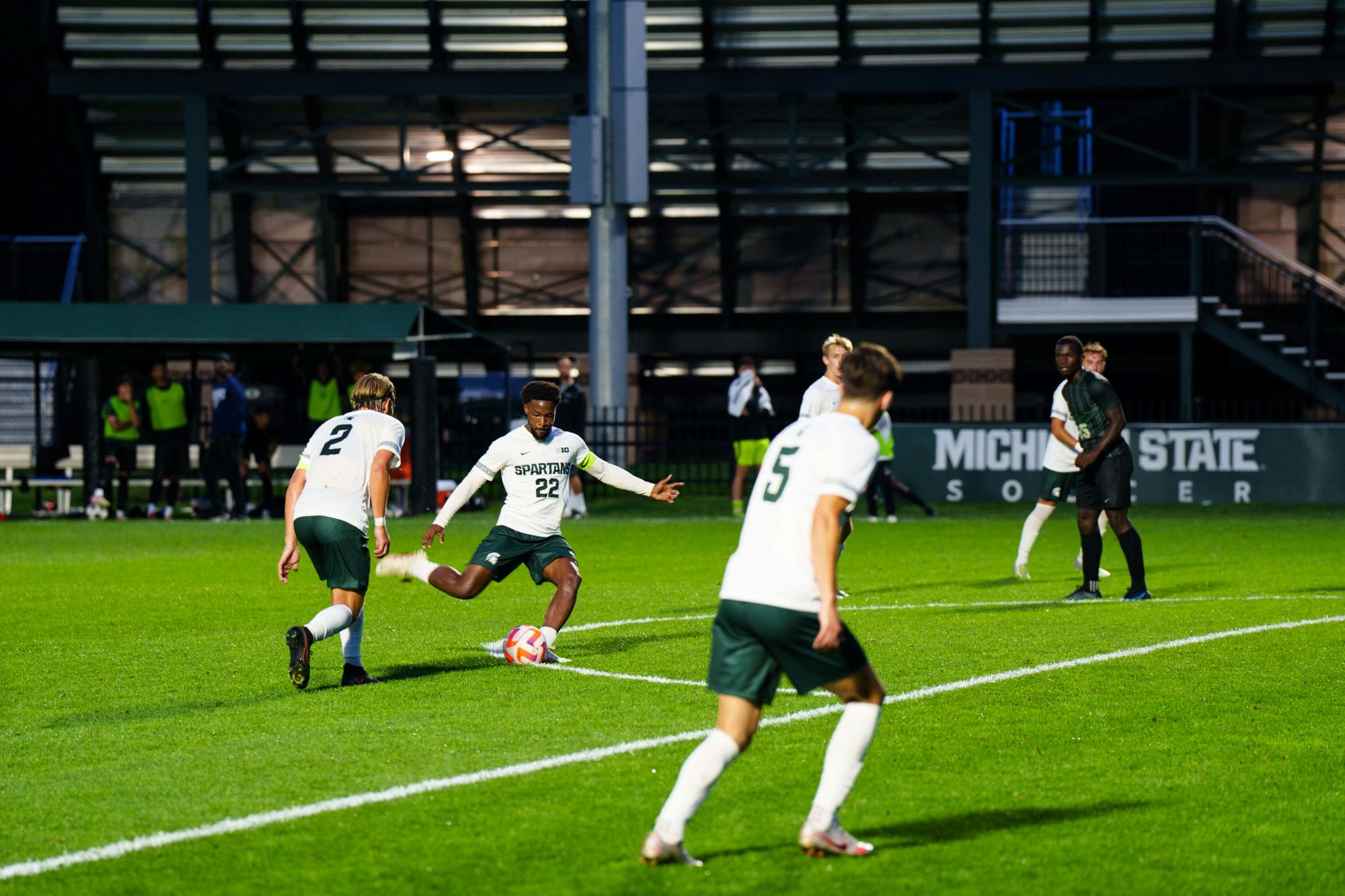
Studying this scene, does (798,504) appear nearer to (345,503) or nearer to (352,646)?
(345,503)

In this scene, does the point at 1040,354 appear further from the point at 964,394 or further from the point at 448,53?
the point at 448,53

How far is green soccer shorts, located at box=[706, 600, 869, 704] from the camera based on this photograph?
497 cm

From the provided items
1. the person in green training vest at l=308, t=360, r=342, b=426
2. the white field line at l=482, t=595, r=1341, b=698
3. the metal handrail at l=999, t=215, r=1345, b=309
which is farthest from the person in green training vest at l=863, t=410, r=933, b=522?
the metal handrail at l=999, t=215, r=1345, b=309

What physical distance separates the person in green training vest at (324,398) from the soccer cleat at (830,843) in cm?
1714

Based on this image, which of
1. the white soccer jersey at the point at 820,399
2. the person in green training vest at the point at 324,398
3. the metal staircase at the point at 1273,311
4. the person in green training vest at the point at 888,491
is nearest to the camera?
the white soccer jersey at the point at 820,399

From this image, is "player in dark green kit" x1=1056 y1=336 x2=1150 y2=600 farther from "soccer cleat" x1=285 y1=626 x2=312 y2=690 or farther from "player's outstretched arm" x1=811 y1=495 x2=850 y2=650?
"player's outstretched arm" x1=811 y1=495 x2=850 y2=650

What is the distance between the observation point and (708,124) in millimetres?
29828

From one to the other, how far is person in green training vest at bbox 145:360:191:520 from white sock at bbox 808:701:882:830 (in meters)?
17.5

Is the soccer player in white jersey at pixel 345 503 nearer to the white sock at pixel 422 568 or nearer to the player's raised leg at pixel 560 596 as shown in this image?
the white sock at pixel 422 568

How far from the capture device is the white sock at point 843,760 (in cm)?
501

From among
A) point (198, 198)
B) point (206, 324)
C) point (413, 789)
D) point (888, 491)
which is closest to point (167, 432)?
point (206, 324)

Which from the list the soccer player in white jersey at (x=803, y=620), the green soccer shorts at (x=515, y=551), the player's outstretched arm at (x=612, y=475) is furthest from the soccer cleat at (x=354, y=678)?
the soccer player in white jersey at (x=803, y=620)

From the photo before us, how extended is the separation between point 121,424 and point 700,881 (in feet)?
59.4

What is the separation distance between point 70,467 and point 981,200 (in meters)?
15.5
